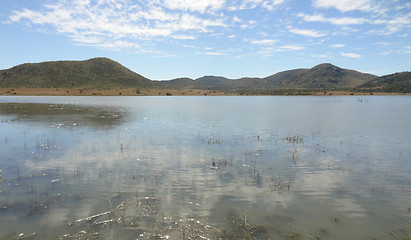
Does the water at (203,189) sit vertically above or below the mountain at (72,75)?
below

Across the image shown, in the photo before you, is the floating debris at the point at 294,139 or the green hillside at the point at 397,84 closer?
the floating debris at the point at 294,139

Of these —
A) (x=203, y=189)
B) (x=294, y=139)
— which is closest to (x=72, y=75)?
(x=294, y=139)

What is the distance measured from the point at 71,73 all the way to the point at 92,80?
1525cm

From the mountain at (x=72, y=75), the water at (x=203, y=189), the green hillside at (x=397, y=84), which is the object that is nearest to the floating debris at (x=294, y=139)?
the water at (x=203, y=189)

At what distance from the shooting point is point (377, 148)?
18891 millimetres

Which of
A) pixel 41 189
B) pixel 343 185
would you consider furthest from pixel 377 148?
pixel 41 189

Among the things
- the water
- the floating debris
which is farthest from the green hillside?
the water

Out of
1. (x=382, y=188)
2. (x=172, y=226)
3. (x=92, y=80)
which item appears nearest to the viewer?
(x=172, y=226)

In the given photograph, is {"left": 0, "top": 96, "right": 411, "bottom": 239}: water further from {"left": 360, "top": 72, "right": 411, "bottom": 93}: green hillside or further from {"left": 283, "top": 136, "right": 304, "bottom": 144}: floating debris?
{"left": 360, "top": 72, "right": 411, "bottom": 93}: green hillside

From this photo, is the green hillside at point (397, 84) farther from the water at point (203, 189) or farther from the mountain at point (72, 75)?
the water at point (203, 189)

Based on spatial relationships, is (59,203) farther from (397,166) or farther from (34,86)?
(34,86)

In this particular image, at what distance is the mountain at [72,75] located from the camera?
445 ft

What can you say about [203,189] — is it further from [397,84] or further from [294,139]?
[397,84]

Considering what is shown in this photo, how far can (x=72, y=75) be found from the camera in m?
148
